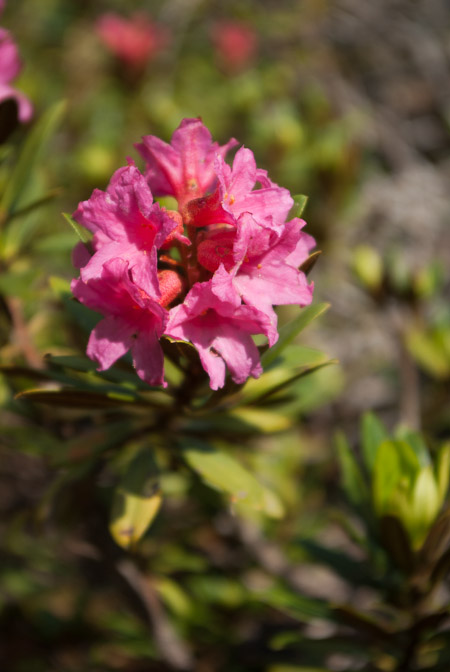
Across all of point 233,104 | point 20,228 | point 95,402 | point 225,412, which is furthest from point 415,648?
point 233,104

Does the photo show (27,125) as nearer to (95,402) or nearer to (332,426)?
(95,402)

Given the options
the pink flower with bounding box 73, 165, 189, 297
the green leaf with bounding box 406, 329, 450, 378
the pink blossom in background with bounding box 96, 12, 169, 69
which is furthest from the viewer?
the pink blossom in background with bounding box 96, 12, 169, 69

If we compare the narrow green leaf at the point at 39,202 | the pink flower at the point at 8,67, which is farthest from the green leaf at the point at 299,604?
the pink flower at the point at 8,67

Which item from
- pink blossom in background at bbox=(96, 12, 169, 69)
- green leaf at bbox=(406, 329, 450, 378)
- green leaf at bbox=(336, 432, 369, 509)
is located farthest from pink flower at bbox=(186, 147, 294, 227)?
pink blossom in background at bbox=(96, 12, 169, 69)

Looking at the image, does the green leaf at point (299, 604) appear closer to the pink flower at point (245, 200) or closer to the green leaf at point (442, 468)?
the green leaf at point (442, 468)

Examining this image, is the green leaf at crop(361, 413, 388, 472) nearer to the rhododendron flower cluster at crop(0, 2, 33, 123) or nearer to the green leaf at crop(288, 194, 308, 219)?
the green leaf at crop(288, 194, 308, 219)

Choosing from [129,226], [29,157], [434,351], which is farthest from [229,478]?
[434,351]
